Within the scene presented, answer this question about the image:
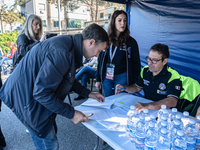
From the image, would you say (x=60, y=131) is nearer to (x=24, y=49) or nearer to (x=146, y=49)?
(x=24, y=49)

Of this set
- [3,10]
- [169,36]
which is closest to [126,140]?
[169,36]

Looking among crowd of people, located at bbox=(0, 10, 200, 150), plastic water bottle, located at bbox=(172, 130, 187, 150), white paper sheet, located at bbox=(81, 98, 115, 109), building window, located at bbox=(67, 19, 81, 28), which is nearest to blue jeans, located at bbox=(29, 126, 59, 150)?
crowd of people, located at bbox=(0, 10, 200, 150)

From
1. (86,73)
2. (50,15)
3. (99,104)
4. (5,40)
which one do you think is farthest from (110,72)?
(50,15)

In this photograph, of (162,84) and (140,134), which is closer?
(140,134)

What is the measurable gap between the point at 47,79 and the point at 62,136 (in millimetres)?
1654

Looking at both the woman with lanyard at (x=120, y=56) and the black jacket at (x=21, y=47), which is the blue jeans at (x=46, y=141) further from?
the black jacket at (x=21, y=47)

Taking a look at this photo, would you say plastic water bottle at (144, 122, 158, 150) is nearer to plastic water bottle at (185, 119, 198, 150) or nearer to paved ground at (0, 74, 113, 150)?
plastic water bottle at (185, 119, 198, 150)

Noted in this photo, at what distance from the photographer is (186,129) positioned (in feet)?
2.81

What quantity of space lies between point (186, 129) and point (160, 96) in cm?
77

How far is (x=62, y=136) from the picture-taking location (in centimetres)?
220

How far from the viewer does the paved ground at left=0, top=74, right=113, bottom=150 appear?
197 cm

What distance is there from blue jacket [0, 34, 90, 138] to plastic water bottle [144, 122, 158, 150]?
0.50 m

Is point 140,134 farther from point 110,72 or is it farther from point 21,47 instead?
point 21,47

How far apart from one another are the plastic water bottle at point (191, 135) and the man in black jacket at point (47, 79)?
0.63 metres
